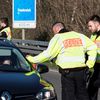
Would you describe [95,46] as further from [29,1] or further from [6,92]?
[29,1]

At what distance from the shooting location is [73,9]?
2675 cm

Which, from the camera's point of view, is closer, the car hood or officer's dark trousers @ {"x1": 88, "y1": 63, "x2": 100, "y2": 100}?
the car hood

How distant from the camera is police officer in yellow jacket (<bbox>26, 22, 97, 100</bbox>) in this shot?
28.4 ft

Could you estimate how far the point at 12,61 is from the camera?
882cm

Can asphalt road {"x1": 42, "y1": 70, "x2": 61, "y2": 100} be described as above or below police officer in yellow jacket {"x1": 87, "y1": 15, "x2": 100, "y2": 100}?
below

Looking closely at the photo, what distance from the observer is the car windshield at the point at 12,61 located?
27.8 feet

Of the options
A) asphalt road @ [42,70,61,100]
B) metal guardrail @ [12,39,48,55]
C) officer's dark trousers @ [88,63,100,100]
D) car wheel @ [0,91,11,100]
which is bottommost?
asphalt road @ [42,70,61,100]

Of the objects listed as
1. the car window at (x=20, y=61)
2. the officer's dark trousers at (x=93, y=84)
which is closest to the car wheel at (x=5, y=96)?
the car window at (x=20, y=61)

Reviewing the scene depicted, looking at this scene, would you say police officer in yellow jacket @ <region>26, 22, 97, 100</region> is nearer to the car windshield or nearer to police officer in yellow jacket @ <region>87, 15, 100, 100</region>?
the car windshield

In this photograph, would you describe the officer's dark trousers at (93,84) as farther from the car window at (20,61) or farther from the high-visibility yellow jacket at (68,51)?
A: the car window at (20,61)

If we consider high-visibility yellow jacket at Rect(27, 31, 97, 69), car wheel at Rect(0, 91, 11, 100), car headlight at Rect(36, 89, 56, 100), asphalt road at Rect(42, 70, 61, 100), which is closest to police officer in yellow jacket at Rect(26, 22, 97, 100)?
high-visibility yellow jacket at Rect(27, 31, 97, 69)

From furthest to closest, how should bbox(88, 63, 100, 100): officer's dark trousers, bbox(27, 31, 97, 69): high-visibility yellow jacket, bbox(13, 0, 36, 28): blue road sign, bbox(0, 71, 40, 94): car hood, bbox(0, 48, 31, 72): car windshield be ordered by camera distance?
bbox(13, 0, 36, 28): blue road sign
bbox(88, 63, 100, 100): officer's dark trousers
bbox(27, 31, 97, 69): high-visibility yellow jacket
bbox(0, 48, 31, 72): car windshield
bbox(0, 71, 40, 94): car hood

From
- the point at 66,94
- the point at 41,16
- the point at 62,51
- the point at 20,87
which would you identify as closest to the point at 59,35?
the point at 62,51

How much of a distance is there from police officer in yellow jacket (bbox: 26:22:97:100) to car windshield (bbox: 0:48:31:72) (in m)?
0.19
